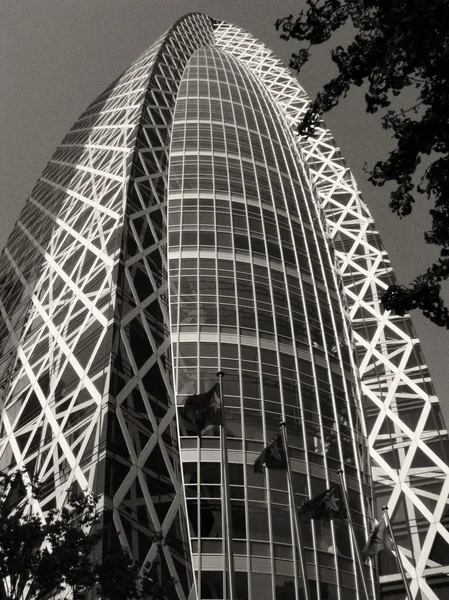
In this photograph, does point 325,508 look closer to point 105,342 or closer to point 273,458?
point 273,458

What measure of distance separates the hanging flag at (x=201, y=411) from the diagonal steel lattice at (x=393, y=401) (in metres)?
25.0

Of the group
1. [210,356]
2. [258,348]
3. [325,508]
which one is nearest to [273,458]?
[325,508]

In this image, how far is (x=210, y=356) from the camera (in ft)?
155

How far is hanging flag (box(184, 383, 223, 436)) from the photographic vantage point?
28969mm

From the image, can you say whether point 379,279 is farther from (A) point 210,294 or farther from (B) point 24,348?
(B) point 24,348

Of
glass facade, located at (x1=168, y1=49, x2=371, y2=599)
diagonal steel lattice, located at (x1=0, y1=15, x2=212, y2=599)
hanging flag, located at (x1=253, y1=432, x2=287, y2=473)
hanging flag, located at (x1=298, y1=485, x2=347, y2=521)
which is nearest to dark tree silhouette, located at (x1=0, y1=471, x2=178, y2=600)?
diagonal steel lattice, located at (x1=0, y1=15, x2=212, y2=599)

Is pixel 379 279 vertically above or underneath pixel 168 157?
underneath

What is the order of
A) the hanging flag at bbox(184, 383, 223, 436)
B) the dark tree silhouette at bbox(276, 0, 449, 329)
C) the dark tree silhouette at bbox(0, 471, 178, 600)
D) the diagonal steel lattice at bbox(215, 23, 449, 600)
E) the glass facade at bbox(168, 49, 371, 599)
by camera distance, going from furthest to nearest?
the diagonal steel lattice at bbox(215, 23, 449, 600)
the glass facade at bbox(168, 49, 371, 599)
the hanging flag at bbox(184, 383, 223, 436)
the dark tree silhouette at bbox(0, 471, 178, 600)
the dark tree silhouette at bbox(276, 0, 449, 329)

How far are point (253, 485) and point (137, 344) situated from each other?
11314 mm

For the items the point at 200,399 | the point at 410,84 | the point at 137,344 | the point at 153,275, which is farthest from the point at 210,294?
the point at 410,84

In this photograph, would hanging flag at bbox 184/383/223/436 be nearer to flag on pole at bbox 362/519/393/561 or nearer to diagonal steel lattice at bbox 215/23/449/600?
flag on pole at bbox 362/519/393/561

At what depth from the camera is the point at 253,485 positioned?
4162cm

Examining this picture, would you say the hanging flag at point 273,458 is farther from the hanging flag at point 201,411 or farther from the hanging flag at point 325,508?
the hanging flag at point 201,411

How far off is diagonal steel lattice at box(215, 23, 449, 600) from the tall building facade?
17 cm
